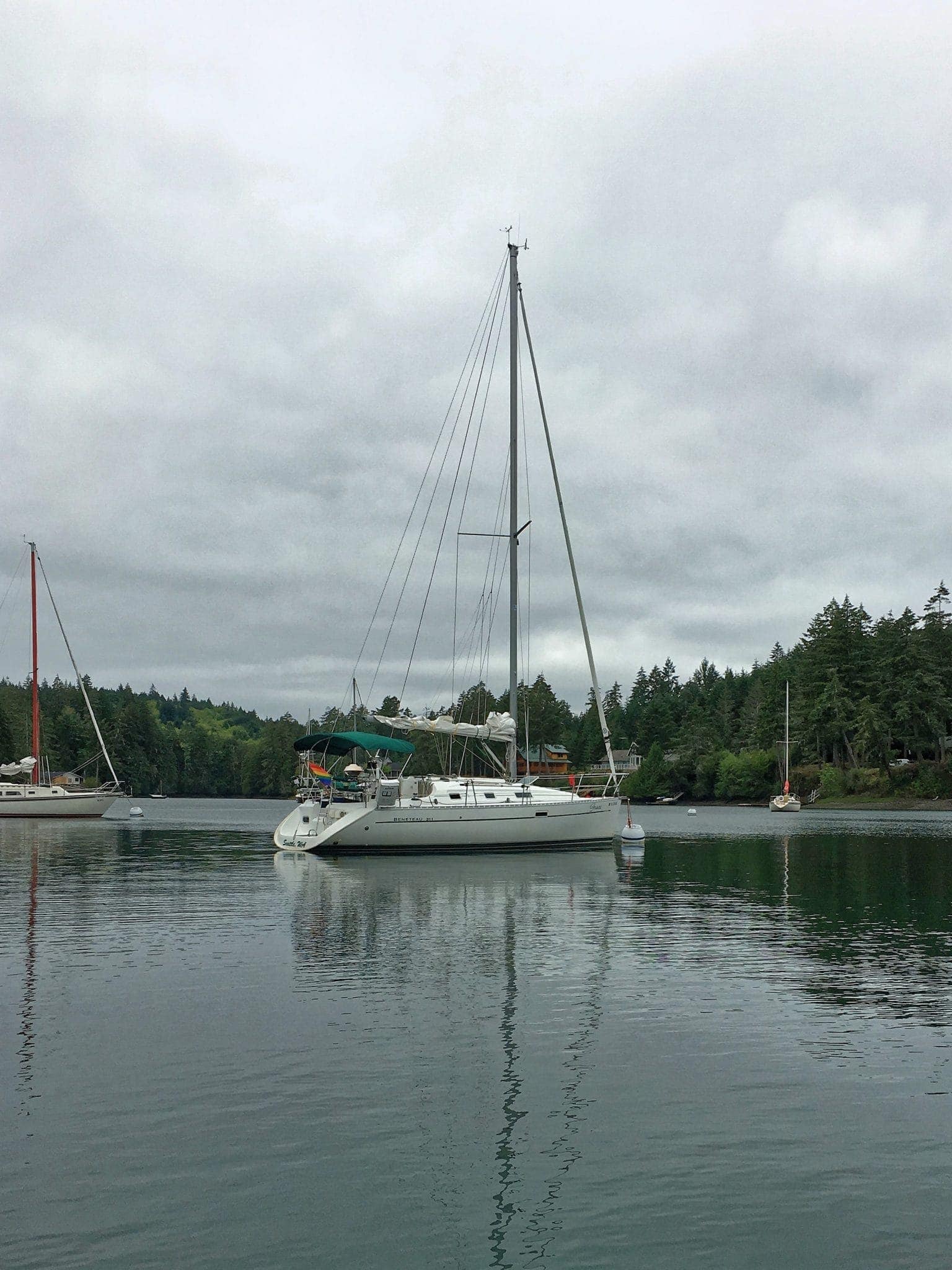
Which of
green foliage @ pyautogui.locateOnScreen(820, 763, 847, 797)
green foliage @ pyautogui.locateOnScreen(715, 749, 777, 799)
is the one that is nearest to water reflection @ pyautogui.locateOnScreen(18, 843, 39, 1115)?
green foliage @ pyautogui.locateOnScreen(820, 763, 847, 797)

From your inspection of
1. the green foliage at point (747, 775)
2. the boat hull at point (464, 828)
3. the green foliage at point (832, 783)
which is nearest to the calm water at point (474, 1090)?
the boat hull at point (464, 828)

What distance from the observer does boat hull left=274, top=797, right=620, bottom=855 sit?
158ft

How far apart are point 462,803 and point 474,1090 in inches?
1383

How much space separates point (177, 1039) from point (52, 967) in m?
6.89

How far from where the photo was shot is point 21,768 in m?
91.2

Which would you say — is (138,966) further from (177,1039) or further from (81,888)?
(81,888)

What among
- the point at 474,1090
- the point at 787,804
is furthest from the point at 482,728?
the point at 787,804

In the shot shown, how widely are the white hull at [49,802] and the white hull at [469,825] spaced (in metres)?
44.3

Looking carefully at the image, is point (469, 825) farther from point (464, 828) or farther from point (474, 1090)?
point (474, 1090)

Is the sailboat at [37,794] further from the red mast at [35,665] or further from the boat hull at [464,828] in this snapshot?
the boat hull at [464,828]

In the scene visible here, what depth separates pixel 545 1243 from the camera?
939cm

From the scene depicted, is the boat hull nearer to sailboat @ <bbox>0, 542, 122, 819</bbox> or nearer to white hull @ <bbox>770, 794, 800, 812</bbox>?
sailboat @ <bbox>0, 542, 122, 819</bbox>

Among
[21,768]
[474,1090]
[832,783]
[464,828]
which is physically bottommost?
[832,783]

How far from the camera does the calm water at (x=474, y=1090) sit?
9609 mm
